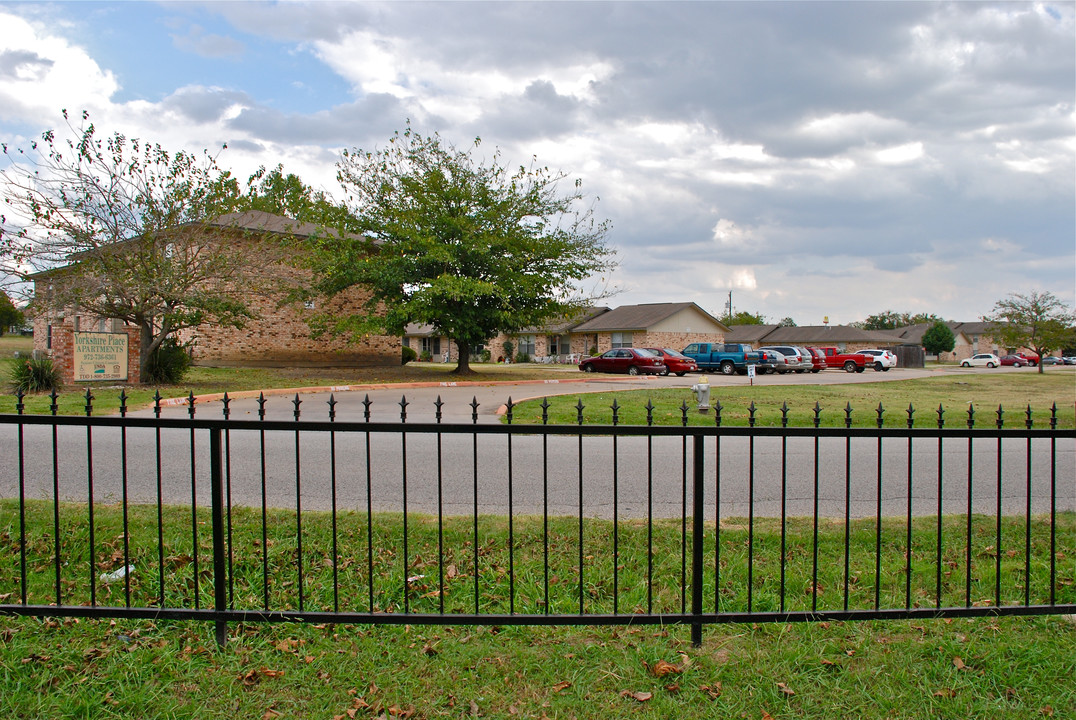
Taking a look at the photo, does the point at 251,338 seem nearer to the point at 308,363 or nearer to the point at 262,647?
the point at 308,363

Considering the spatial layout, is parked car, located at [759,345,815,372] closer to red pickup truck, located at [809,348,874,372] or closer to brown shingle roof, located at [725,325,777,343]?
red pickup truck, located at [809,348,874,372]

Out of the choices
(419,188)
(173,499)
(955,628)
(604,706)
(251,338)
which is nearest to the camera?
(604,706)

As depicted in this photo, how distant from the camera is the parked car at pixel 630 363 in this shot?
33.8 m

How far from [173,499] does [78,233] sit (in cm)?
1591

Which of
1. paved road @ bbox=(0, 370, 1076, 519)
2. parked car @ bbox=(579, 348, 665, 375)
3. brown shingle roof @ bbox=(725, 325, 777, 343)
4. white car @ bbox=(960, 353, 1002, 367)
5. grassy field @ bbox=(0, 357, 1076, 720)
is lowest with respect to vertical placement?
white car @ bbox=(960, 353, 1002, 367)

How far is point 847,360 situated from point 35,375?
37458mm

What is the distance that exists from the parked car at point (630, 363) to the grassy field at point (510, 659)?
29.3 metres

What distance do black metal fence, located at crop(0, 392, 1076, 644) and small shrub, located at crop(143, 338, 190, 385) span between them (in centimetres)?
1306

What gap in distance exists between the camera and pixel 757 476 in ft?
25.3

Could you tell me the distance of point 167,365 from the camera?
807 inches

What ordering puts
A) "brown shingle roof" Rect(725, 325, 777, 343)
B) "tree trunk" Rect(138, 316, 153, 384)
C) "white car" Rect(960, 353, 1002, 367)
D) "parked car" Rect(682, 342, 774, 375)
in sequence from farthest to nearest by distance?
"brown shingle roof" Rect(725, 325, 777, 343) → "white car" Rect(960, 353, 1002, 367) → "parked car" Rect(682, 342, 774, 375) → "tree trunk" Rect(138, 316, 153, 384)

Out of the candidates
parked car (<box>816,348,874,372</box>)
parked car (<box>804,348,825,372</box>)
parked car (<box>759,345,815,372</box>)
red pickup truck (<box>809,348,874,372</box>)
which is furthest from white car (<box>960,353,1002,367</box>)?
parked car (<box>759,345,815,372</box>)

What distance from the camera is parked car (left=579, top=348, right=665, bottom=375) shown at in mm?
33812

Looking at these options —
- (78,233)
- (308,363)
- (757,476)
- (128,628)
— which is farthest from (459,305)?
(128,628)
